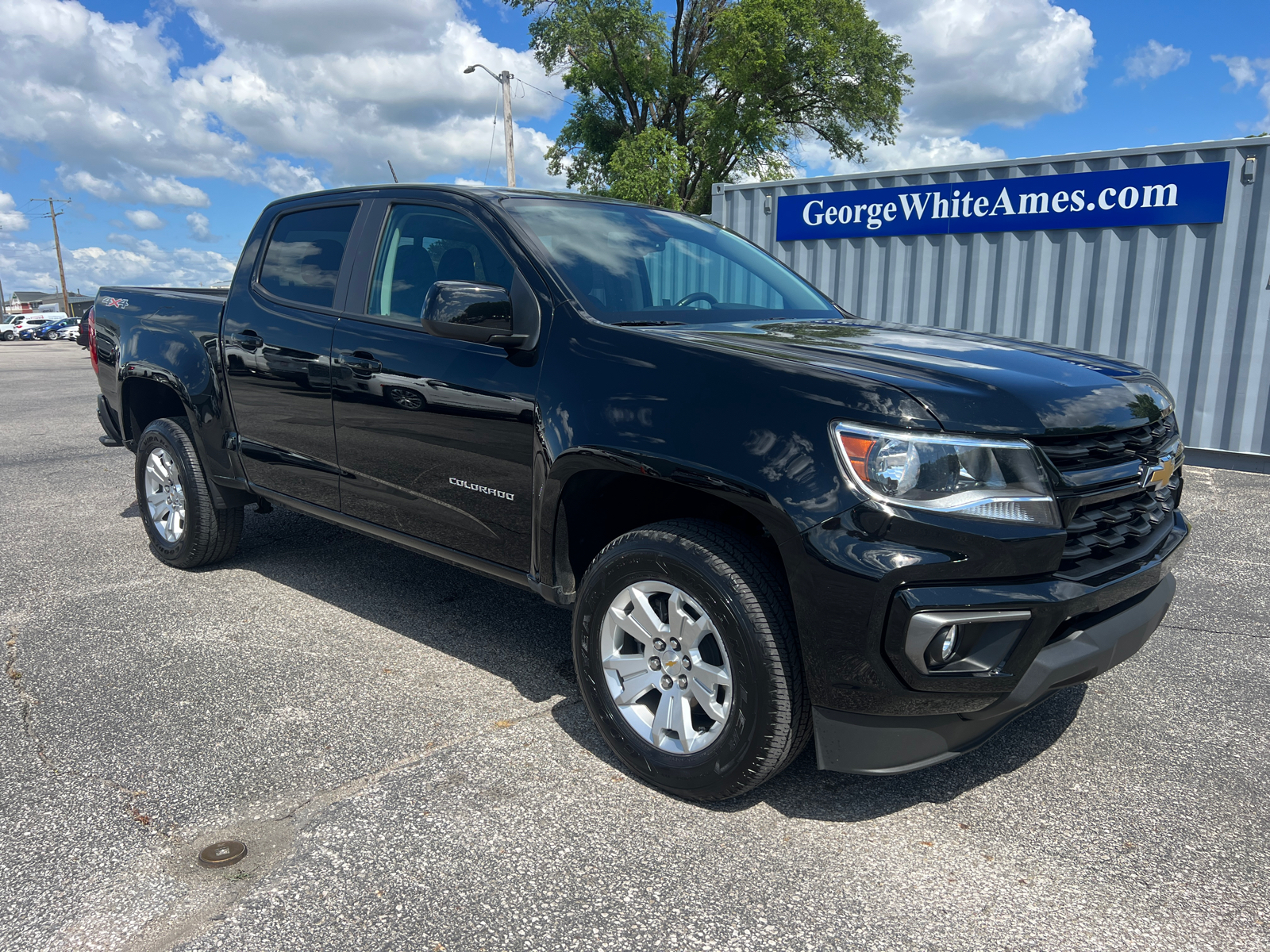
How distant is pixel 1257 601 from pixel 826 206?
653 cm

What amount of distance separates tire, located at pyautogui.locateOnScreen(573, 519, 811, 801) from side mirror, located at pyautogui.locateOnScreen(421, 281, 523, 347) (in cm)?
82

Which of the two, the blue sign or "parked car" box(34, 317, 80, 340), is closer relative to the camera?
the blue sign

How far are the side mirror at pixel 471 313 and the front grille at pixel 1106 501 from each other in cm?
168

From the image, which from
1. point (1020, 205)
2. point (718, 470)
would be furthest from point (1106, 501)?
point (1020, 205)

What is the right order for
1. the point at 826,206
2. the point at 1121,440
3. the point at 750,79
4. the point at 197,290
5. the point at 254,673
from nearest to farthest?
the point at 1121,440 < the point at 254,673 < the point at 197,290 < the point at 826,206 < the point at 750,79

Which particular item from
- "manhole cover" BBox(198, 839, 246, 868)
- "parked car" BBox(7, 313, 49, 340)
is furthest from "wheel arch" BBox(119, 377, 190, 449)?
"parked car" BBox(7, 313, 49, 340)

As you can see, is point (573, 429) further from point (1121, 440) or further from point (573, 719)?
point (1121, 440)

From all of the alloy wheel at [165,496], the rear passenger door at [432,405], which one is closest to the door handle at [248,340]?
the rear passenger door at [432,405]

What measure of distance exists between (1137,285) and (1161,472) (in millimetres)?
6601

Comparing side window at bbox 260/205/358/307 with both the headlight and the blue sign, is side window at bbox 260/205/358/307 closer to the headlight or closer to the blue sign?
the headlight

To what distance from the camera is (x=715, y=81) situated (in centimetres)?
3059

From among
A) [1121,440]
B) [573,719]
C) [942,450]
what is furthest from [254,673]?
[1121,440]

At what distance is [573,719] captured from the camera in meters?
3.23

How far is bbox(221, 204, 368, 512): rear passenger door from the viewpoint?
3.83 meters
